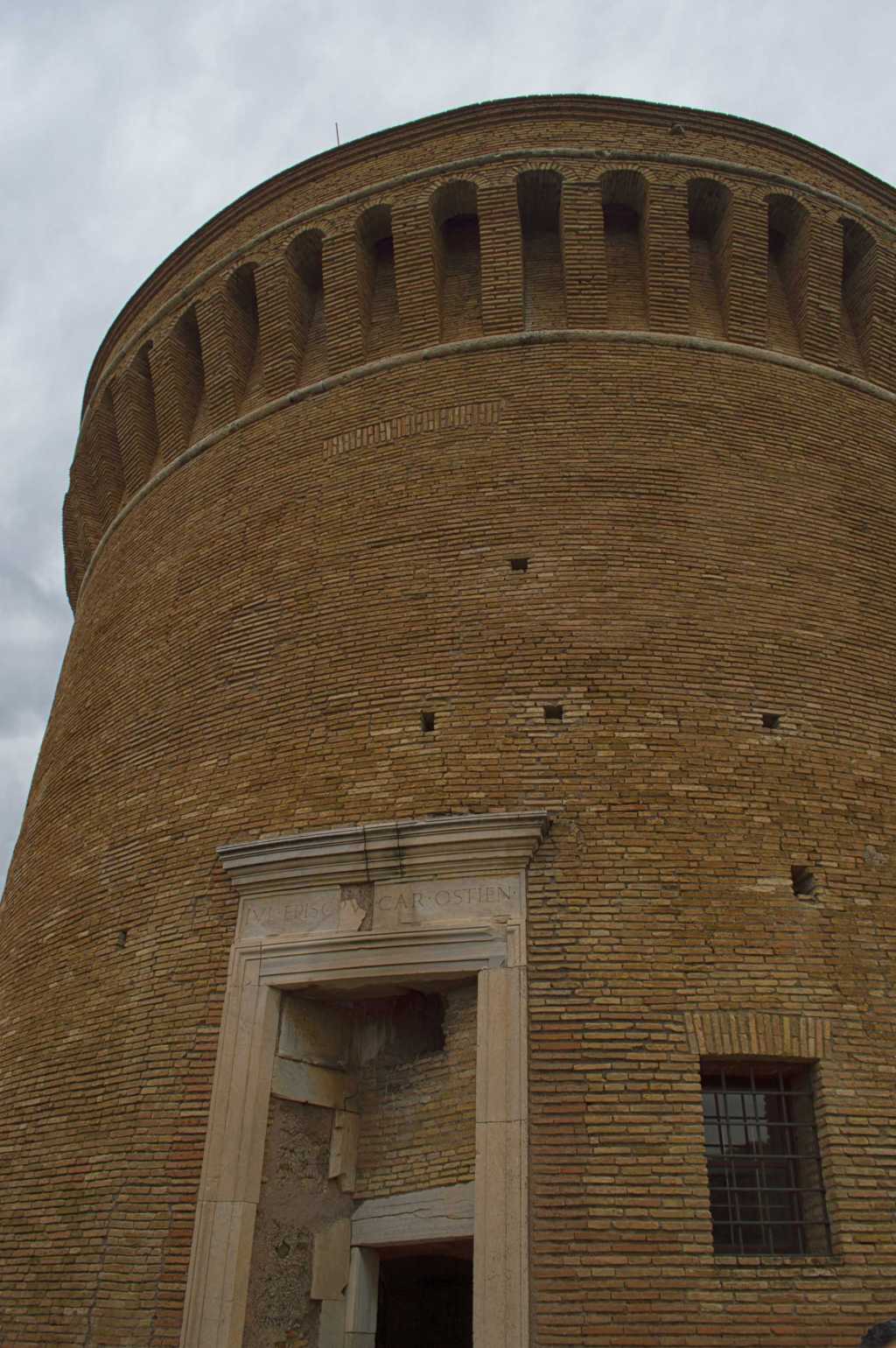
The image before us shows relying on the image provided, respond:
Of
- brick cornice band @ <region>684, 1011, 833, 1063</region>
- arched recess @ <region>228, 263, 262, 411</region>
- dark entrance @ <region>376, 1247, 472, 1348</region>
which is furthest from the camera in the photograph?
arched recess @ <region>228, 263, 262, 411</region>

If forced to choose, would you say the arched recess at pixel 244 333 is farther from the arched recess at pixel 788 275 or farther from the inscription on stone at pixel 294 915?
the inscription on stone at pixel 294 915

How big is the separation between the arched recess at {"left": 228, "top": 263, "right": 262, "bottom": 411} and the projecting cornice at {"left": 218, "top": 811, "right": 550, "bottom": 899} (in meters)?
5.27

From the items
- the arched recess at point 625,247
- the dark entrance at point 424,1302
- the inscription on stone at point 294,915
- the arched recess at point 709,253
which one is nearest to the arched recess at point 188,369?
the arched recess at point 625,247

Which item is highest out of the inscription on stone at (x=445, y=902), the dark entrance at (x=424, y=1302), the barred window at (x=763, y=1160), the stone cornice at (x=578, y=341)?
the stone cornice at (x=578, y=341)

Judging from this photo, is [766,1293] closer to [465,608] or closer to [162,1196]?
[162,1196]

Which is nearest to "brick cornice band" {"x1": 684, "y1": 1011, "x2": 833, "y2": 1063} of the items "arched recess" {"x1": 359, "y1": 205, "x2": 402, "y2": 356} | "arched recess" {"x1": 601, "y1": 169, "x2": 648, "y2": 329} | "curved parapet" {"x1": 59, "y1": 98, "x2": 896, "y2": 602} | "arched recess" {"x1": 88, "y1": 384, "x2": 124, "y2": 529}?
"curved parapet" {"x1": 59, "y1": 98, "x2": 896, "y2": 602}

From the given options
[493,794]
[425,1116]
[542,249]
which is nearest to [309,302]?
[542,249]

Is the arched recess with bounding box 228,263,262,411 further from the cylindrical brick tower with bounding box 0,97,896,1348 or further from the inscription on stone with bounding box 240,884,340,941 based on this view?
the inscription on stone with bounding box 240,884,340,941

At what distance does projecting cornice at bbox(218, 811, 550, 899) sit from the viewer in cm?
695

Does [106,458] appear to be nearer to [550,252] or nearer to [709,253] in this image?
[550,252]

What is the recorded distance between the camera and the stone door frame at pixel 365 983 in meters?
5.99

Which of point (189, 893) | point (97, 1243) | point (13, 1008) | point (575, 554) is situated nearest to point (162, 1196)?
point (97, 1243)

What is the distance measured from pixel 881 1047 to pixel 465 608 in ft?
13.1

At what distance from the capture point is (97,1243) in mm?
6707
